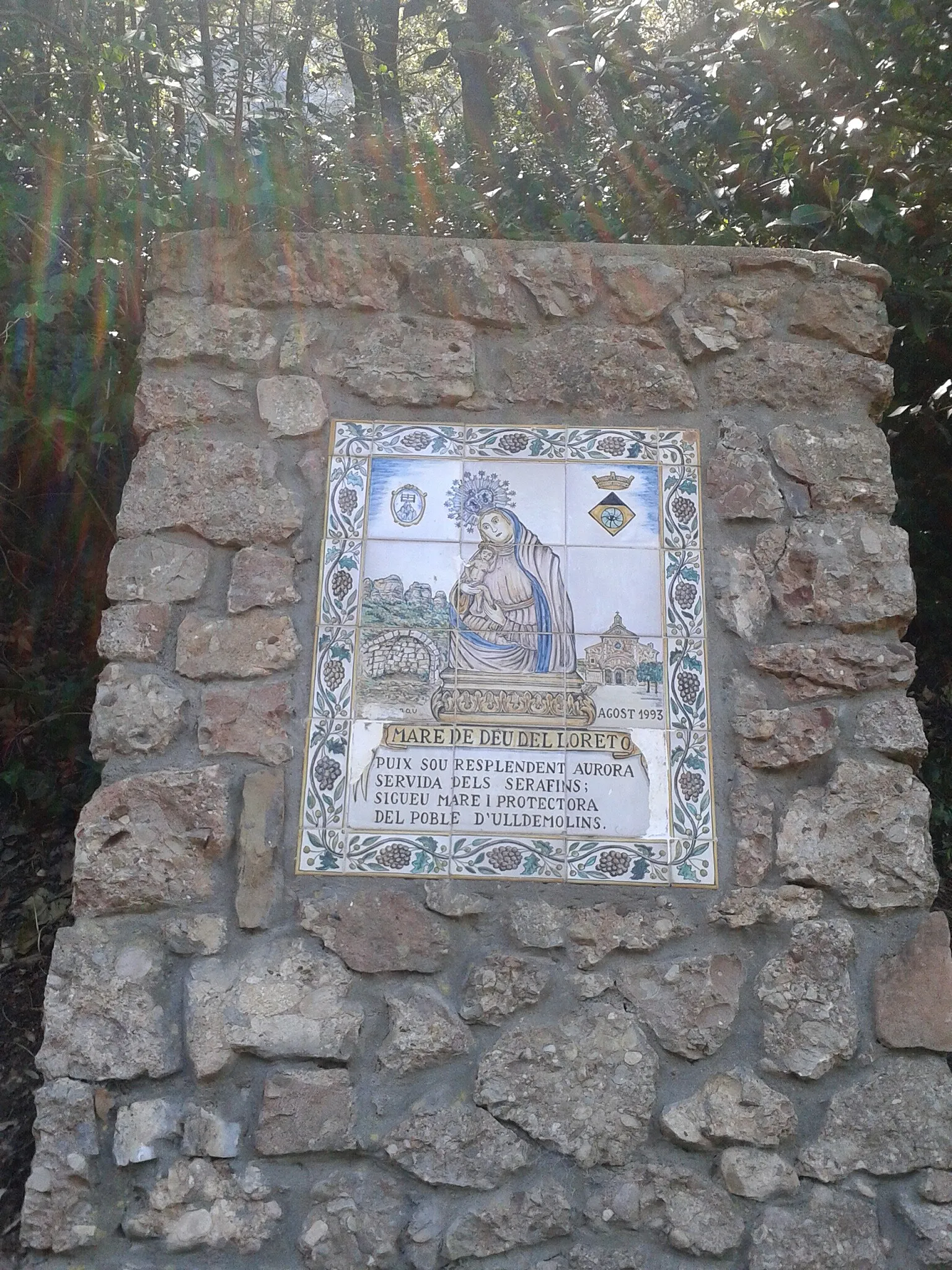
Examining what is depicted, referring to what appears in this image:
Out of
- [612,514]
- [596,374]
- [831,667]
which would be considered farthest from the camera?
[596,374]

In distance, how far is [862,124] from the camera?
352 cm

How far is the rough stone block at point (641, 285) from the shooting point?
2775 millimetres

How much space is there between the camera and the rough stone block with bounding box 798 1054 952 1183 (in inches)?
84.4

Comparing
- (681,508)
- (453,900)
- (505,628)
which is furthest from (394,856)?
(681,508)

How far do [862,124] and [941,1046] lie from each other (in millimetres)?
2675

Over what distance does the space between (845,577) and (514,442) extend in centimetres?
80

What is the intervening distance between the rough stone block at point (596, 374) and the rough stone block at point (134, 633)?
36.8 inches

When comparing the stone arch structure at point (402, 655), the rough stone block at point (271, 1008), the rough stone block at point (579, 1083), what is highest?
the stone arch structure at point (402, 655)

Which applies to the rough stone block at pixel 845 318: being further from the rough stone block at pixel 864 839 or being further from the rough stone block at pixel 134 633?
the rough stone block at pixel 134 633

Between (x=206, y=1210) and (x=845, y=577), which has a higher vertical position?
(x=845, y=577)

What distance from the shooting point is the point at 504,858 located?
2.34m

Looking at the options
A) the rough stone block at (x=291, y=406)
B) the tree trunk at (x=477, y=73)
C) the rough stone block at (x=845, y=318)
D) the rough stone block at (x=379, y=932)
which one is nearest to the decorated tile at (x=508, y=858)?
the rough stone block at (x=379, y=932)

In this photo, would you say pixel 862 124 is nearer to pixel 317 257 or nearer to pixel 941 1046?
pixel 317 257

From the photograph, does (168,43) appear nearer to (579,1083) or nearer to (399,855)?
(399,855)
